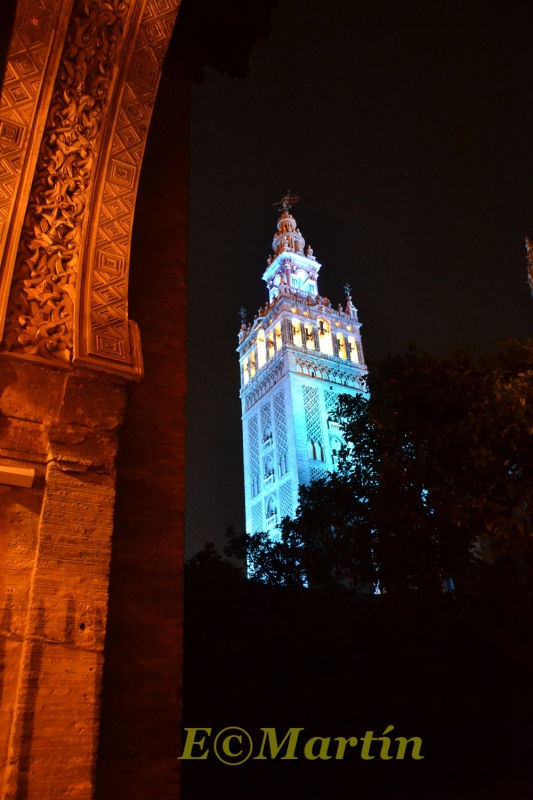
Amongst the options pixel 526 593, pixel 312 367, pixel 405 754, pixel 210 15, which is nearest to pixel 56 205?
pixel 210 15

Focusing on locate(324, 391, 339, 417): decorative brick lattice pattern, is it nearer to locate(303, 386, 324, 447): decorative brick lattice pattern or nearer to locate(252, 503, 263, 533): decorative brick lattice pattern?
locate(303, 386, 324, 447): decorative brick lattice pattern

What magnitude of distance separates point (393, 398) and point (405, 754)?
7212 mm

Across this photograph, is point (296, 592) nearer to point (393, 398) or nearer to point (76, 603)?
point (393, 398)

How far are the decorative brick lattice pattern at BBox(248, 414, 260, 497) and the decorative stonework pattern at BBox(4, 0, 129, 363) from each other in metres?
39.0

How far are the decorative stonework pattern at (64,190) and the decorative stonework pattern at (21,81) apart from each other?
123 mm

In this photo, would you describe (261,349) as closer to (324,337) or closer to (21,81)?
(324,337)

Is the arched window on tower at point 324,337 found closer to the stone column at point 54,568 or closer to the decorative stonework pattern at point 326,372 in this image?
the decorative stonework pattern at point 326,372

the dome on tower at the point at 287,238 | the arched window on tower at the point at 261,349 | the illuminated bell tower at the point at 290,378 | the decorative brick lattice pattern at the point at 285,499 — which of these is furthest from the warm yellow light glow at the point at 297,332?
the decorative brick lattice pattern at the point at 285,499

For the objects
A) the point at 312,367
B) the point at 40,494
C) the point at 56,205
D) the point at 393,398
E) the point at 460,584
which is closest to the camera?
the point at 40,494

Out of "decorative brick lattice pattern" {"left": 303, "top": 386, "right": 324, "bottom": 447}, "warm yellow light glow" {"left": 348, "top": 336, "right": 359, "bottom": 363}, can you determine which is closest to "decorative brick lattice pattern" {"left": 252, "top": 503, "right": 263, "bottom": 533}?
"decorative brick lattice pattern" {"left": 303, "top": 386, "right": 324, "bottom": 447}

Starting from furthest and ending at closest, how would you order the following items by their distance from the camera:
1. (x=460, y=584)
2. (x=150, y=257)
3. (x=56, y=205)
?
(x=460, y=584)
(x=150, y=257)
(x=56, y=205)

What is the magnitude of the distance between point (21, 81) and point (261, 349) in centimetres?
4263

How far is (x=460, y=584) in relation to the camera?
35.5 ft

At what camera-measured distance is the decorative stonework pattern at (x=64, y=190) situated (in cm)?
360
